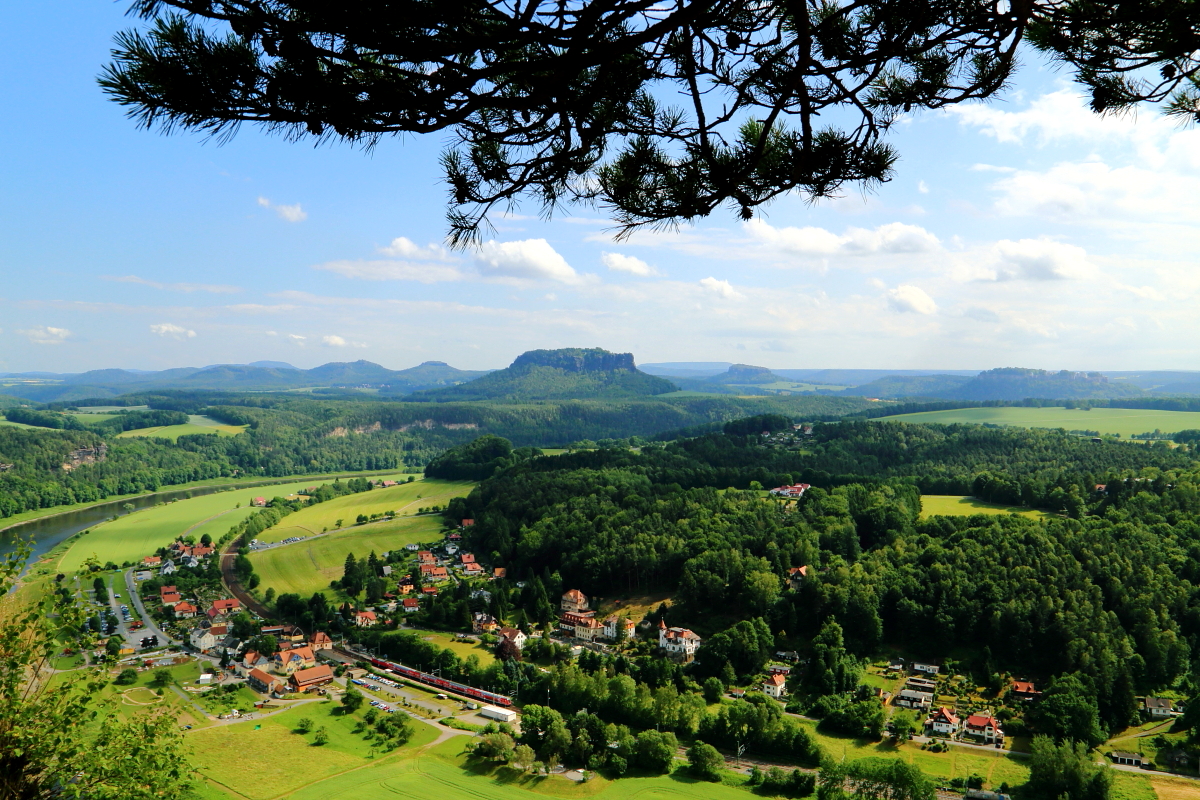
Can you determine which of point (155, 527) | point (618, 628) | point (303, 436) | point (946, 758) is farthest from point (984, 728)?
point (303, 436)

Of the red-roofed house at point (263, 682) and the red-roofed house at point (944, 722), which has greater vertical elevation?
the red-roofed house at point (944, 722)

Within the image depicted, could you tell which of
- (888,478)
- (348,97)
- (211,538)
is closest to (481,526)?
(211,538)

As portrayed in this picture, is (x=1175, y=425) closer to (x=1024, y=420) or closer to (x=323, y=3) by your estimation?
(x=1024, y=420)

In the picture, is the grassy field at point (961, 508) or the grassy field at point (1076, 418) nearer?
the grassy field at point (961, 508)

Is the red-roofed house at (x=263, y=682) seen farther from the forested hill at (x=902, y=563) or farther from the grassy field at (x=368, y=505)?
the grassy field at (x=368, y=505)

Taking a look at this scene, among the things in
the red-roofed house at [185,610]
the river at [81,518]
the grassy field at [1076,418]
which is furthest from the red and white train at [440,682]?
the grassy field at [1076,418]

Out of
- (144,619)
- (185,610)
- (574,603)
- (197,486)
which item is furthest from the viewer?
(197,486)

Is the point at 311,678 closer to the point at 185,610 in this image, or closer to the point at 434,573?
the point at 185,610

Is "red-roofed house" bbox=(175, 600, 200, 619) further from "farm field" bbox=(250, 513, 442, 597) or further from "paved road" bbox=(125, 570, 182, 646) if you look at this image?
"farm field" bbox=(250, 513, 442, 597)
